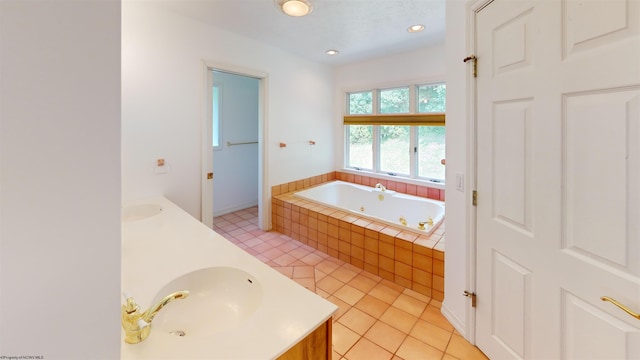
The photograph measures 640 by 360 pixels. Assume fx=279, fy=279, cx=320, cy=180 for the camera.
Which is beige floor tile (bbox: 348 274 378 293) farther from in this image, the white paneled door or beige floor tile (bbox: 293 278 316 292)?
the white paneled door

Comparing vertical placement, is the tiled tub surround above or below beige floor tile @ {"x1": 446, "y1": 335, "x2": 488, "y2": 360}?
above

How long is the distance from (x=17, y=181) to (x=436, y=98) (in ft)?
12.0

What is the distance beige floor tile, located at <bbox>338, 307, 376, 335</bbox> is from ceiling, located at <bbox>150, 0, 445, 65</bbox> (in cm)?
238

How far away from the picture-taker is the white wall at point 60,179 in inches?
12.4

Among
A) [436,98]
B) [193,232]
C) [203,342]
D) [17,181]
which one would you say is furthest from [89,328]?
[436,98]

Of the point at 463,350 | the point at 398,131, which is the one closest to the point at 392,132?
the point at 398,131

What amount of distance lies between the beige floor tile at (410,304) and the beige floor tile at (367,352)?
0.45 meters

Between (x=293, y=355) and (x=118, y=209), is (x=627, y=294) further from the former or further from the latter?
(x=118, y=209)

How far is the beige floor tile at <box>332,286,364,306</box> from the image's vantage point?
2.14 meters

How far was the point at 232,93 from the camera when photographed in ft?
13.9

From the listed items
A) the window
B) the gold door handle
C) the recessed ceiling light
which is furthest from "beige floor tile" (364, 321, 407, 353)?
the recessed ceiling light

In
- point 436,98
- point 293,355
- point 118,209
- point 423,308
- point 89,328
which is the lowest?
point 423,308

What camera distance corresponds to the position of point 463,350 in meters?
1.62

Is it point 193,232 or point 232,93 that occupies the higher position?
point 232,93
